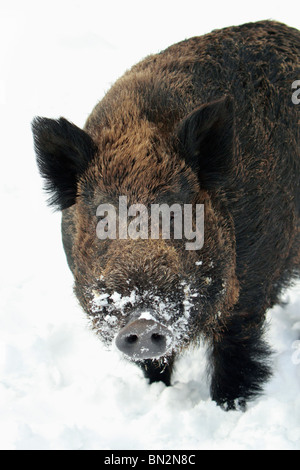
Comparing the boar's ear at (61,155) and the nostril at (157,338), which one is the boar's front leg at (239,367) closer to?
the nostril at (157,338)

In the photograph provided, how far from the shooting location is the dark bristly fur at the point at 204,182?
10.5ft

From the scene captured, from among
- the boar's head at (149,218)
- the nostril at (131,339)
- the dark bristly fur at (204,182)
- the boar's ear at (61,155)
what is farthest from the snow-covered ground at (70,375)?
the nostril at (131,339)

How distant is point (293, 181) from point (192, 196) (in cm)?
130

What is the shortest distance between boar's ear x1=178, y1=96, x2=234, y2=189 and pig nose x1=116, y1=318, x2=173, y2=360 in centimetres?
124

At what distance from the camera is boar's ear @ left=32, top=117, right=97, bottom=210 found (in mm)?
3480

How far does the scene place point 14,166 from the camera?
859 cm

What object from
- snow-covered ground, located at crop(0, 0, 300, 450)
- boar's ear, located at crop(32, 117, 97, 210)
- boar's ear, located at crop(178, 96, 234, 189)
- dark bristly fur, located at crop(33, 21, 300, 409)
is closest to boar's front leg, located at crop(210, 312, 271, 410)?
dark bristly fur, located at crop(33, 21, 300, 409)

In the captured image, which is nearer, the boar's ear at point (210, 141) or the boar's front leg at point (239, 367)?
the boar's ear at point (210, 141)

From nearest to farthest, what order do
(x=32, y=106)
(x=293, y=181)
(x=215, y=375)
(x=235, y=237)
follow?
(x=235, y=237) → (x=293, y=181) → (x=215, y=375) → (x=32, y=106)

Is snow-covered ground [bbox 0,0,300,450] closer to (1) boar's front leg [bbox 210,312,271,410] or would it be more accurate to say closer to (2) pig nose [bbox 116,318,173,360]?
(1) boar's front leg [bbox 210,312,271,410]

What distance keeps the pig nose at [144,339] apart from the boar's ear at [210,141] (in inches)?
48.7

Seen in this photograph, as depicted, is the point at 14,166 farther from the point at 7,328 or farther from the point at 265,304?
the point at 265,304

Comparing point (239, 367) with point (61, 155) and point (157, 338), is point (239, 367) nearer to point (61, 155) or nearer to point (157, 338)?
point (157, 338)

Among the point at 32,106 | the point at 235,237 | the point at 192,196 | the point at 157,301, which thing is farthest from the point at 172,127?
the point at 32,106
